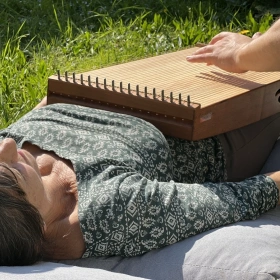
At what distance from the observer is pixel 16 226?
6.13 feet


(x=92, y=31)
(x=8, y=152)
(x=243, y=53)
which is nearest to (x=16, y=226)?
(x=8, y=152)

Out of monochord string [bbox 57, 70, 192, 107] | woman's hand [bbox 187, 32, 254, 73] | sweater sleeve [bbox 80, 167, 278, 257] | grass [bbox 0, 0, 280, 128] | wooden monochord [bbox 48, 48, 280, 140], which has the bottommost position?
grass [bbox 0, 0, 280, 128]

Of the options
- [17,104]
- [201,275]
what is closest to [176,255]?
[201,275]

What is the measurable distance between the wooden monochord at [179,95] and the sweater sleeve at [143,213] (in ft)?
1.09

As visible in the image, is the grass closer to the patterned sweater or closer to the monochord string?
the monochord string

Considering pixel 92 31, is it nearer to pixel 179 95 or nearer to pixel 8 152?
pixel 179 95

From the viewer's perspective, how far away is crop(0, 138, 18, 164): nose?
1.98m

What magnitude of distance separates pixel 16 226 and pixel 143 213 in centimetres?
37

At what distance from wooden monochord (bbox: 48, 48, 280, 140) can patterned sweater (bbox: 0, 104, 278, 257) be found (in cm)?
9

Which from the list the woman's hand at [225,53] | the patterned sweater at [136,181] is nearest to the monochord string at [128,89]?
the patterned sweater at [136,181]

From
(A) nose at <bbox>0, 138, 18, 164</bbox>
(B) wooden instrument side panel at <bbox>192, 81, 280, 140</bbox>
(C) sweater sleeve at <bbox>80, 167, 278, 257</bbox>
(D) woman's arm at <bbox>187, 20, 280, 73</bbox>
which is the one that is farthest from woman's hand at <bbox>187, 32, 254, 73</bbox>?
(A) nose at <bbox>0, 138, 18, 164</bbox>

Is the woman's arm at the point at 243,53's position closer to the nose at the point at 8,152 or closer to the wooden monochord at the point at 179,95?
the wooden monochord at the point at 179,95

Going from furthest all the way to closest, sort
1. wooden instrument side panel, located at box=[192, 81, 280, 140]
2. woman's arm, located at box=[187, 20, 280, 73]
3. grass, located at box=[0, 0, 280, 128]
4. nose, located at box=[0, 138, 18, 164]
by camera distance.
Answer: grass, located at box=[0, 0, 280, 128], woman's arm, located at box=[187, 20, 280, 73], wooden instrument side panel, located at box=[192, 81, 280, 140], nose, located at box=[0, 138, 18, 164]

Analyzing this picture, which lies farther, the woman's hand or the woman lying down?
the woman's hand
